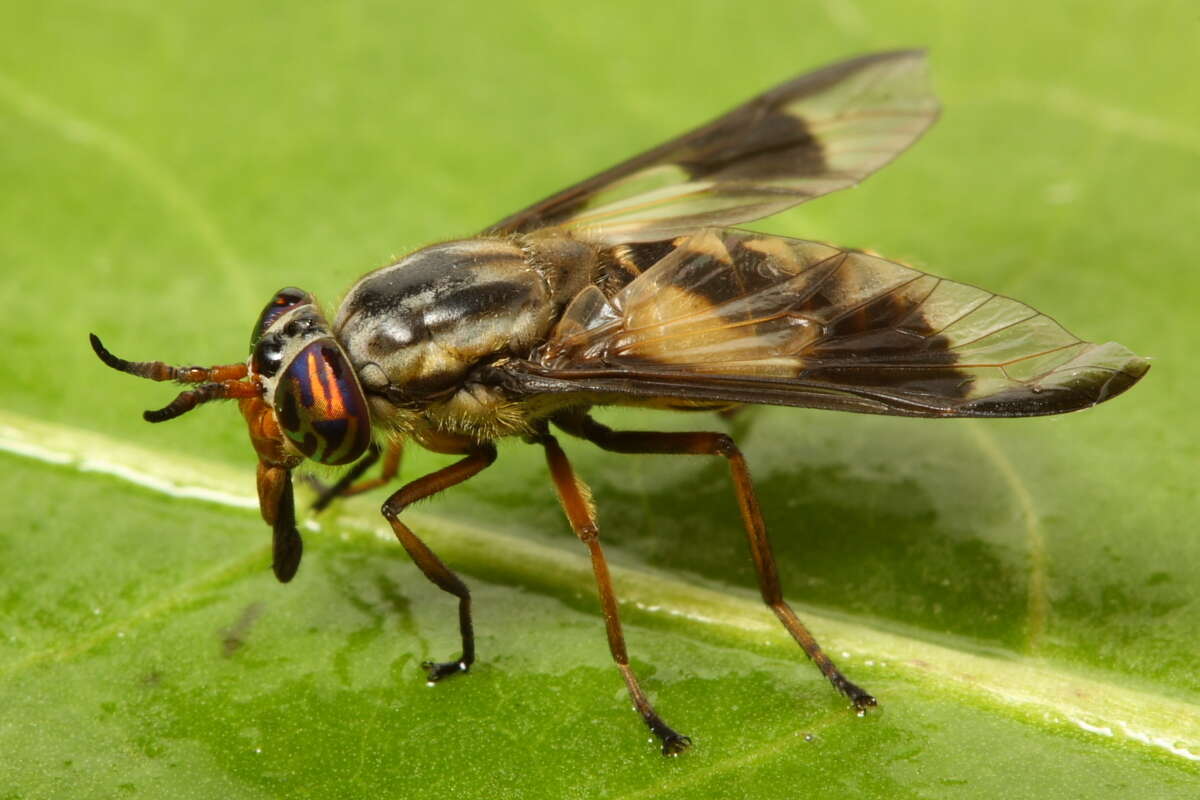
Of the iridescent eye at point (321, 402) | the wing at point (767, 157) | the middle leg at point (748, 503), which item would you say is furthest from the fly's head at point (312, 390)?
the wing at point (767, 157)

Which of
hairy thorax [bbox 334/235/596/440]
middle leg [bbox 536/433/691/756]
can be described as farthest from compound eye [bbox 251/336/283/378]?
middle leg [bbox 536/433/691/756]

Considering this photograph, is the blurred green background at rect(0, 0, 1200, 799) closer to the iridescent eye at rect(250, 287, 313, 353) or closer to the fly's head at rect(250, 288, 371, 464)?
the iridescent eye at rect(250, 287, 313, 353)

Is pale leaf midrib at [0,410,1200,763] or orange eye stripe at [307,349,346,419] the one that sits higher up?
orange eye stripe at [307,349,346,419]

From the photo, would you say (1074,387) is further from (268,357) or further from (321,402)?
(268,357)

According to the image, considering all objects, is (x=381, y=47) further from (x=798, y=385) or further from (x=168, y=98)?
(x=798, y=385)

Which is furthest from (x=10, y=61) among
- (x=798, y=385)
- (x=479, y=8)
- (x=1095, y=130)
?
(x=1095, y=130)

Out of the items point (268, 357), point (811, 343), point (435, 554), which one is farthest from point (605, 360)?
point (268, 357)
